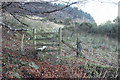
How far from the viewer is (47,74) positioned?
5.44 metres

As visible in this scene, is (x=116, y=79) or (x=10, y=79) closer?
(x=10, y=79)

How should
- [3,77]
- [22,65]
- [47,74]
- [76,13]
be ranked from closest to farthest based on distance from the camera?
1. [76,13]
2. [3,77]
3. [47,74]
4. [22,65]

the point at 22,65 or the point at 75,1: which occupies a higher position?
the point at 75,1

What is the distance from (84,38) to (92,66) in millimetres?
7499

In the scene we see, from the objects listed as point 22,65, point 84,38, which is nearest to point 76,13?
point 22,65

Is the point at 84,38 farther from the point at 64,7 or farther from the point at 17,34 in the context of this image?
the point at 64,7

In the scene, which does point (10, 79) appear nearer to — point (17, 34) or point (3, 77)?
point (3, 77)

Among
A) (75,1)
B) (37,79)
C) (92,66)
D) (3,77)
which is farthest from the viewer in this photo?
(92,66)

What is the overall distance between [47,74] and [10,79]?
42.8 inches

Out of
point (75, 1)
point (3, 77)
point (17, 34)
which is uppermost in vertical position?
point (75, 1)

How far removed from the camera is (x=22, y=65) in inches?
232

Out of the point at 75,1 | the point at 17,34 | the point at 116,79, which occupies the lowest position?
the point at 116,79

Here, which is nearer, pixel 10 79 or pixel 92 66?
pixel 10 79

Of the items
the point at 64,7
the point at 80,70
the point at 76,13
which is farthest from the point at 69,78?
the point at 64,7
